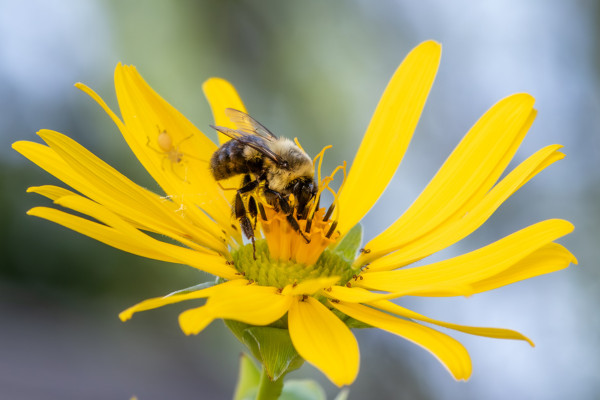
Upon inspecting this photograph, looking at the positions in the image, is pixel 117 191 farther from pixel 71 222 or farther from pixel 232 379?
pixel 232 379

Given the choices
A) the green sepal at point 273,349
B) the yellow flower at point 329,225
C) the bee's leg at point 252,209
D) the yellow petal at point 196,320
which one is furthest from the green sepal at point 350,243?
the yellow petal at point 196,320

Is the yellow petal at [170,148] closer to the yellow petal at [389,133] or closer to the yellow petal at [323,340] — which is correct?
the yellow petal at [389,133]

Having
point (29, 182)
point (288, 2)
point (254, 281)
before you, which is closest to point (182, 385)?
point (29, 182)

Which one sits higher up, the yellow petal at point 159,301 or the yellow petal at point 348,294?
the yellow petal at point 348,294

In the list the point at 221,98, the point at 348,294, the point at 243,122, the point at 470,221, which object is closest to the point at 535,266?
the point at 470,221

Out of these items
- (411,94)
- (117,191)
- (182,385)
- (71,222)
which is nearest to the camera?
(71,222)

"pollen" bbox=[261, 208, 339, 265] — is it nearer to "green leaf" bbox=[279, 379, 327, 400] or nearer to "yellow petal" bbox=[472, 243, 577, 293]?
"green leaf" bbox=[279, 379, 327, 400]

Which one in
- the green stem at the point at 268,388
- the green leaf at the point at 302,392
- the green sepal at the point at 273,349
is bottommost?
the green leaf at the point at 302,392
